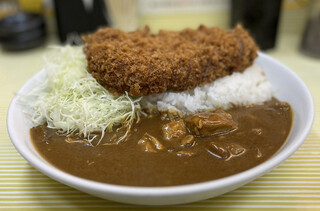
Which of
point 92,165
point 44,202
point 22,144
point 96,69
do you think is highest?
point 96,69

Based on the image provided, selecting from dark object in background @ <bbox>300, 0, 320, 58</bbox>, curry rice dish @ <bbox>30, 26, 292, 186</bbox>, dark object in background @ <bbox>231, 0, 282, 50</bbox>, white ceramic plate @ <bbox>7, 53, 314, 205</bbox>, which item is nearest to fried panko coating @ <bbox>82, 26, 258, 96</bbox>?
curry rice dish @ <bbox>30, 26, 292, 186</bbox>

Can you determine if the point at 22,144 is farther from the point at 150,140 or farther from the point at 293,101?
the point at 293,101

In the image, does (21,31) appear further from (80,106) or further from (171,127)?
(171,127)

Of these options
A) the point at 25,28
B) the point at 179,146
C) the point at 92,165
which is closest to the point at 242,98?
the point at 179,146

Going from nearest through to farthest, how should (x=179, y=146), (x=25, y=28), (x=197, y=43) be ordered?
(x=179, y=146), (x=197, y=43), (x=25, y=28)

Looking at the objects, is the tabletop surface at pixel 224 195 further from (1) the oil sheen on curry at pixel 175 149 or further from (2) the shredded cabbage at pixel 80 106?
(2) the shredded cabbage at pixel 80 106

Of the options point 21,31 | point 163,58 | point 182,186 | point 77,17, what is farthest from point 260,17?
point 21,31

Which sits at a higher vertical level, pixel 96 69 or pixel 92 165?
pixel 96 69
